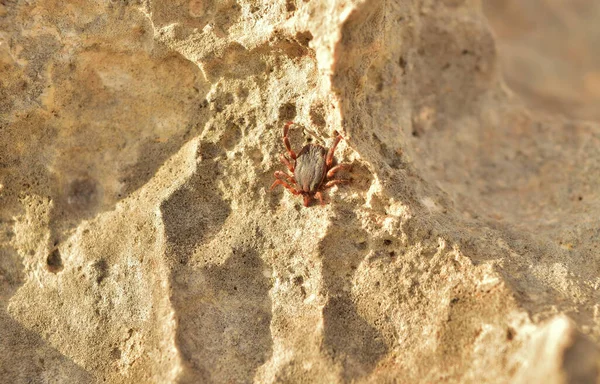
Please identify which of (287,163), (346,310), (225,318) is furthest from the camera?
(287,163)

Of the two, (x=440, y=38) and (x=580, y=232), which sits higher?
(x=440, y=38)

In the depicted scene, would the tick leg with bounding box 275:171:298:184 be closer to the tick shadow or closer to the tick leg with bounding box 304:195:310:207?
the tick leg with bounding box 304:195:310:207

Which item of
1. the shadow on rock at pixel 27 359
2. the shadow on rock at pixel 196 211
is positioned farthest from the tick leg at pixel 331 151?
the shadow on rock at pixel 27 359

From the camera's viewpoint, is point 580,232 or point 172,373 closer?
point 172,373

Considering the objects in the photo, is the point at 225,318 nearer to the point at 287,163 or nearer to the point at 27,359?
the point at 287,163

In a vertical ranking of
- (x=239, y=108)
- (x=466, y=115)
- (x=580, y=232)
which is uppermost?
(x=239, y=108)

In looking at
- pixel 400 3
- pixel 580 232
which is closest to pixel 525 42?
pixel 400 3

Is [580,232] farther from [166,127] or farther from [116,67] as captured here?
[116,67]

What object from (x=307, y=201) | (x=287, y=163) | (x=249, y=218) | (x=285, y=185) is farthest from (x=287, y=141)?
(x=249, y=218)
